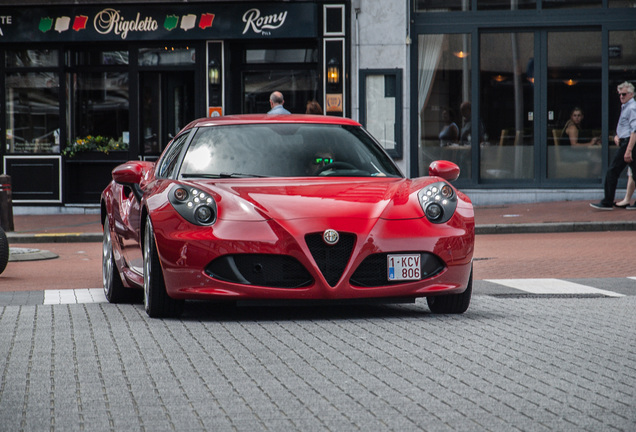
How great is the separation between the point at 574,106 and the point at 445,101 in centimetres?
241

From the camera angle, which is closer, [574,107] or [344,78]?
[344,78]

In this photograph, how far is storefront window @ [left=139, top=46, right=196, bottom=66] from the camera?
21.4m

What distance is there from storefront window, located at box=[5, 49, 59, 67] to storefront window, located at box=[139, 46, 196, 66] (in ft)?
5.86

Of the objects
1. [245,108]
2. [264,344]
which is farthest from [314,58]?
[264,344]

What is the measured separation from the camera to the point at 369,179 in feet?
23.8

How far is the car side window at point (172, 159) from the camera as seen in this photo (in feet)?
24.7

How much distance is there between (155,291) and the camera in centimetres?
675

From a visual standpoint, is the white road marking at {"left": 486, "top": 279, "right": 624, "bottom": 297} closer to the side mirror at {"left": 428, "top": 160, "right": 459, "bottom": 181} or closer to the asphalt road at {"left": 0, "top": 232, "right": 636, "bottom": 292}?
the asphalt road at {"left": 0, "top": 232, "right": 636, "bottom": 292}

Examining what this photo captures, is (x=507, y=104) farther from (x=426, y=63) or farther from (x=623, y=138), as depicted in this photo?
(x=623, y=138)

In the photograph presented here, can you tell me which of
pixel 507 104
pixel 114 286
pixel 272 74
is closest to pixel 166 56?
pixel 272 74

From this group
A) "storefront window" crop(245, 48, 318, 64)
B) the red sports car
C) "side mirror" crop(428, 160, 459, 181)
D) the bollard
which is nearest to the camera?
the red sports car

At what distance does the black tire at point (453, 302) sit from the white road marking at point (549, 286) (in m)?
1.70

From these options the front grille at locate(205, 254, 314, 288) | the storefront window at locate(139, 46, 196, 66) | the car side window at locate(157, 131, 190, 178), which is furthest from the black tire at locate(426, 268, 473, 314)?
the storefront window at locate(139, 46, 196, 66)

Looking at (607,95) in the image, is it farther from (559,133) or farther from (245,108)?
(245,108)
